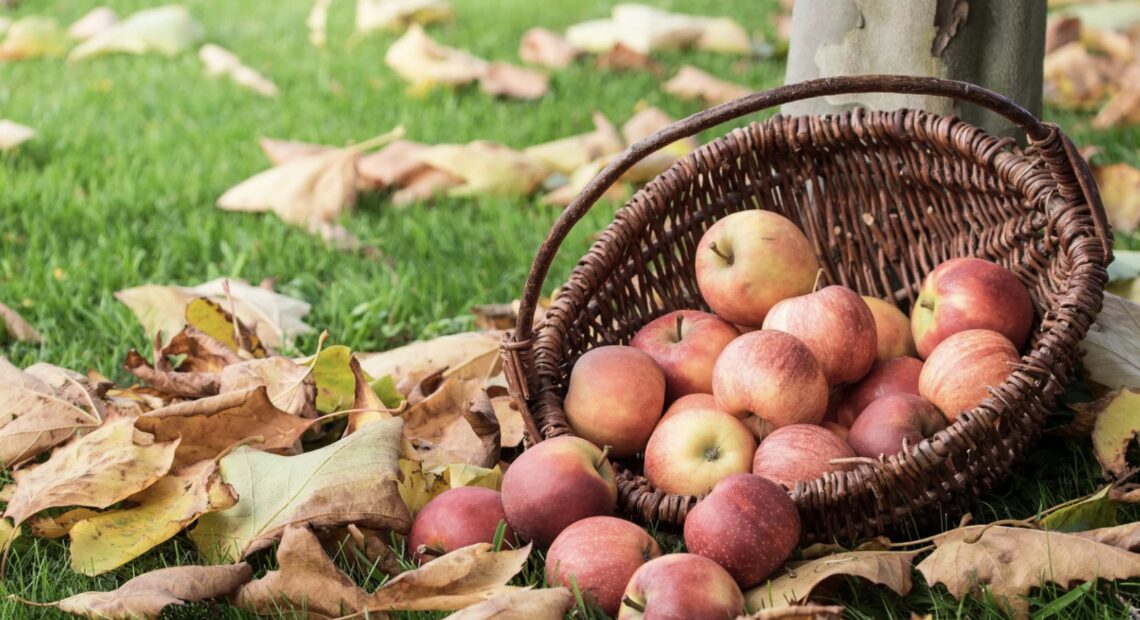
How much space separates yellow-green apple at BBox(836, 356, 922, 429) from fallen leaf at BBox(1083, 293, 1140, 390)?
0.91 ft

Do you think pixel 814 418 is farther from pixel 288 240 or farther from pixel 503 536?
pixel 288 240

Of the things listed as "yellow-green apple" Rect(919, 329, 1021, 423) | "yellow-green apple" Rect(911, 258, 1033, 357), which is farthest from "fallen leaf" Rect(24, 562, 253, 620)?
"yellow-green apple" Rect(911, 258, 1033, 357)

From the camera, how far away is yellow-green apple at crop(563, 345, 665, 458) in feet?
5.92

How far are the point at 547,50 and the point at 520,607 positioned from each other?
3.57m

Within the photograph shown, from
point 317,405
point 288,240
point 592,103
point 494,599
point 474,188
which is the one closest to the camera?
point 494,599

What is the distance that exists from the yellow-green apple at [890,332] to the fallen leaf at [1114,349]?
282 mm

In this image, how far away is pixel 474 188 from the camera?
131 inches

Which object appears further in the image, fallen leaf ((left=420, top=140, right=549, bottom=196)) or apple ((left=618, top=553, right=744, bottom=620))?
fallen leaf ((left=420, top=140, right=549, bottom=196))

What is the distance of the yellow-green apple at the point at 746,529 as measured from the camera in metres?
1.48

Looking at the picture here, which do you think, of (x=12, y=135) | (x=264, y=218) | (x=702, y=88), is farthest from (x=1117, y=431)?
(x=12, y=135)

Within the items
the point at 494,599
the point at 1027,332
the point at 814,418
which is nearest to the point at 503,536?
the point at 494,599

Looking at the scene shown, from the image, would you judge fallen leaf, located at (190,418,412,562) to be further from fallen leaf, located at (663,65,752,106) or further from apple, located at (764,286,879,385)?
fallen leaf, located at (663,65,752,106)

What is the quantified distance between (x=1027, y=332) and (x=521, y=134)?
218 centimetres

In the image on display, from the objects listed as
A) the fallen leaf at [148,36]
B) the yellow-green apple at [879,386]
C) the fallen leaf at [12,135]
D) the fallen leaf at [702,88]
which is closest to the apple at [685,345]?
the yellow-green apple at [879,386]
